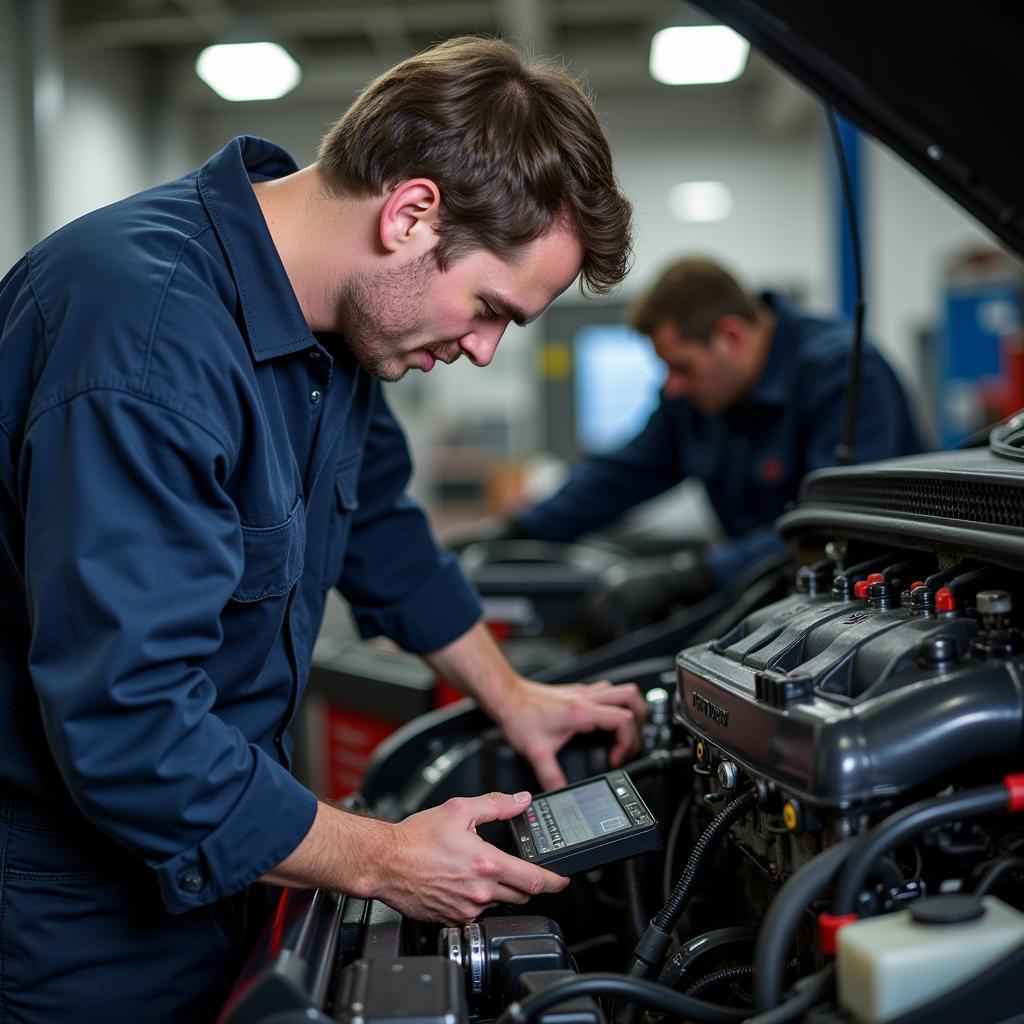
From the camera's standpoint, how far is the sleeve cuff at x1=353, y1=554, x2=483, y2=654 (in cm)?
161

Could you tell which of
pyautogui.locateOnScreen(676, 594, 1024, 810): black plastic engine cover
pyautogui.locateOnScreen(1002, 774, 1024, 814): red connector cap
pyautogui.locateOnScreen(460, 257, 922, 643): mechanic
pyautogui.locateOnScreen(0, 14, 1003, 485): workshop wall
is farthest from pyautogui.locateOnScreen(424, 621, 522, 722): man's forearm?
pyautogui.locateOnScreen(0, 14, 1003, 485): workshop wall

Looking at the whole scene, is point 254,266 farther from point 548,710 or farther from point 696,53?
point 696,53

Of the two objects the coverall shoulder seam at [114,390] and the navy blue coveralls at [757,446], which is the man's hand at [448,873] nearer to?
the coverall shoulder seam at [114,390]

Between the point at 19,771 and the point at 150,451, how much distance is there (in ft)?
1.14

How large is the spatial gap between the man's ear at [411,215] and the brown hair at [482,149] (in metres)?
0.01

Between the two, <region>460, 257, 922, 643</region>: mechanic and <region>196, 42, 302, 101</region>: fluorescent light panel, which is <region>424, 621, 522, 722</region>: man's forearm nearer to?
<region>460, 257, 922, 643</region>: mechanic

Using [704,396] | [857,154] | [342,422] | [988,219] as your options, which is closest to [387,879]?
[342,422]

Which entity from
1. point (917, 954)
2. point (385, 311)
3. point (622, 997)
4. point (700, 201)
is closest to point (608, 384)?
point (700, 201)

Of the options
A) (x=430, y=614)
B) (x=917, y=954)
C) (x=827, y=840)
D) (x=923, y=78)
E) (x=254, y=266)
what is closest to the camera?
(x=917, y=954)

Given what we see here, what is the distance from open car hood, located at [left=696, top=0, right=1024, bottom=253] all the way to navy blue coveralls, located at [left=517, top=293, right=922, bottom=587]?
851 millimetres

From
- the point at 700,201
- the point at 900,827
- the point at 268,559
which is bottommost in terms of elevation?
the point at 900,827

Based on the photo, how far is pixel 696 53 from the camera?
6.00 m

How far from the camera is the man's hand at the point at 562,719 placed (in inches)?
57.6

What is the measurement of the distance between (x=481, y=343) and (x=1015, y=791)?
66 cm
